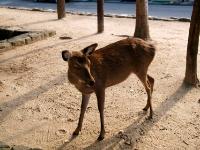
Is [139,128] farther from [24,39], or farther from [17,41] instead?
[24,39]

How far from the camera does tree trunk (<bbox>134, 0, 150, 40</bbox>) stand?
1045 centimetres

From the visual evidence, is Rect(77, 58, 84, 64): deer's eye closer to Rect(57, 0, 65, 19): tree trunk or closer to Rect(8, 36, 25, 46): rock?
Rect(8, 36, 25, 46): rock

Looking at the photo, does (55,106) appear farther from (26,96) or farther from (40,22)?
(40,22)

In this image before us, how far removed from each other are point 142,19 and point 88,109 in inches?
186

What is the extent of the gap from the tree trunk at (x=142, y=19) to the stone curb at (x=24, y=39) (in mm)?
2585

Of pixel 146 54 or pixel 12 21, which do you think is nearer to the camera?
pixel 146 54

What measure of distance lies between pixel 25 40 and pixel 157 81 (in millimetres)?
4474

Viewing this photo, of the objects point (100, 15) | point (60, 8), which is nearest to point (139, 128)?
point (100, 15)

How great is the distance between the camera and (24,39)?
1073cm

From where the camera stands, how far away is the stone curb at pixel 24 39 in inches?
401

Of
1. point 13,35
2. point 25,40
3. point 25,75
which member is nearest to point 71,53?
point 25,75

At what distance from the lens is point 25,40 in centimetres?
1074

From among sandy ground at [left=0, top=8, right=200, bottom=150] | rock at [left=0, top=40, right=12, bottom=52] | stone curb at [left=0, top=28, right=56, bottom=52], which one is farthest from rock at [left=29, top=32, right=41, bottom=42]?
rock at [left=0, top=40, right=12, bottom=52]

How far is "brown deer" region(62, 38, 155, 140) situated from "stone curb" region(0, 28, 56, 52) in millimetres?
4975
